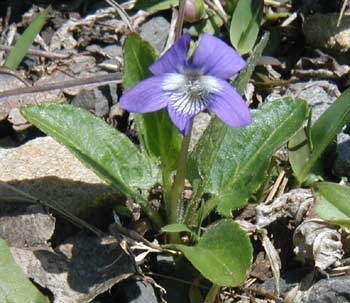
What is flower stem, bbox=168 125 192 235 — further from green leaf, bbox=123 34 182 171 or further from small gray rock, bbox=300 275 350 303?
small gray rock, bbox=300 275 350 303

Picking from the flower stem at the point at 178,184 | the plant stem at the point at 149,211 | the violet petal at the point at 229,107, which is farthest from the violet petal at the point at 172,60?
the plant stem at the point at 149,211

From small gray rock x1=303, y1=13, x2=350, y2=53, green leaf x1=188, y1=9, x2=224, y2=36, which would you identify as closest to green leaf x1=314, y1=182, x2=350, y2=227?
small gray rock x1=303, y1=13, x2=350, y2=53

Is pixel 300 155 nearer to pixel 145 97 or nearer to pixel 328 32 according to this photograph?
pixel 328 32

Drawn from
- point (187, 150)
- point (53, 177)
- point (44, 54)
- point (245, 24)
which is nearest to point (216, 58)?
point (187, 150)

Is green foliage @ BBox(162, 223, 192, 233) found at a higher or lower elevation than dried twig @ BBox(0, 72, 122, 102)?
lower

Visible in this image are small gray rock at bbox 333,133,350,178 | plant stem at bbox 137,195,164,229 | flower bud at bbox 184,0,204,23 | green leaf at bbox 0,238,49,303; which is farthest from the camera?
flower bud at bbox 184,0,204,23

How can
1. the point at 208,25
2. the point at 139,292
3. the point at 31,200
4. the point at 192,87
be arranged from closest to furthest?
the point at 192,87 < the point at 139,292 < the point at 31,200 < the point at 208,25

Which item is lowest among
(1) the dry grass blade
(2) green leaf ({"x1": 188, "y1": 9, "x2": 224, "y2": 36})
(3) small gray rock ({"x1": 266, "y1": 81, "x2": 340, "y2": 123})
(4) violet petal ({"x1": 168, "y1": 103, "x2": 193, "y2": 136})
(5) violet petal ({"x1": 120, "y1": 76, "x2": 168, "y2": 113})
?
(1) the dry grass blade
